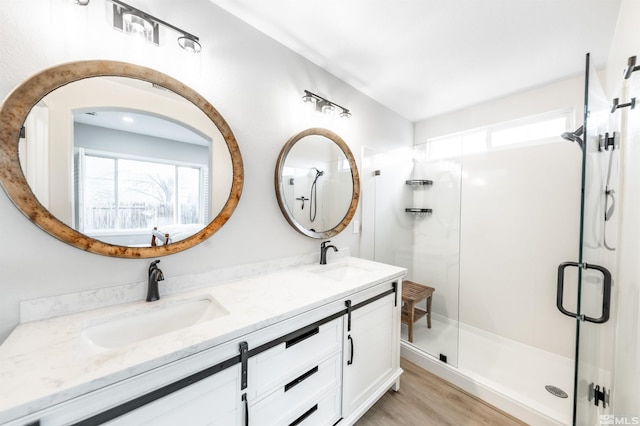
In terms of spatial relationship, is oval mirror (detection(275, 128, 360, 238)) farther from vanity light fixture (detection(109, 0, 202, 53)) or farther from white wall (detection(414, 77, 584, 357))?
white wall (detection(414, 77, 584, 357))

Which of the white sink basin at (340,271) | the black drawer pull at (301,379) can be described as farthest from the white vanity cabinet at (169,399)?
the white sink basin at (340,271)

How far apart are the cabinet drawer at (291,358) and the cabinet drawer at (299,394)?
0.11 feet

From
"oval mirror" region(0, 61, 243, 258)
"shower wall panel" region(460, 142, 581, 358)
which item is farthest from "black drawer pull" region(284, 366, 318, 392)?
"shower wall panel" region(460, 142, 581, 358)

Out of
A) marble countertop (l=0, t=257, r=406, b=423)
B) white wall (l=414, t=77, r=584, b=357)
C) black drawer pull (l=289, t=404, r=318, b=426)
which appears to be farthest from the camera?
white wall (l=414, t=77, r=584, b=357)

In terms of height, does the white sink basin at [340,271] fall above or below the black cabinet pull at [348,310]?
above

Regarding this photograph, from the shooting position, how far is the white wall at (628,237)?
1022 mm

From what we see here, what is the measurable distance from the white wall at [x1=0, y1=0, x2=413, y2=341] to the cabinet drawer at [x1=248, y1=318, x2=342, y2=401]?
2.14 ft

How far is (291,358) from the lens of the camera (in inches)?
44.1

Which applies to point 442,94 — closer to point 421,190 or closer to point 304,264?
point 421,190

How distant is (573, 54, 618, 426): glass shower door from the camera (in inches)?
42.9

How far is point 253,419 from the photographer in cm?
99

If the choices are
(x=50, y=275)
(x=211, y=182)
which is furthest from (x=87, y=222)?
(x=211, y=182)

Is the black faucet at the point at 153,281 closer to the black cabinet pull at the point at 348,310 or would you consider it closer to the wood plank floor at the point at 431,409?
the black cabinet pull at the point at 348,310

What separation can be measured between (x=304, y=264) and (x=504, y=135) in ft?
8.13
